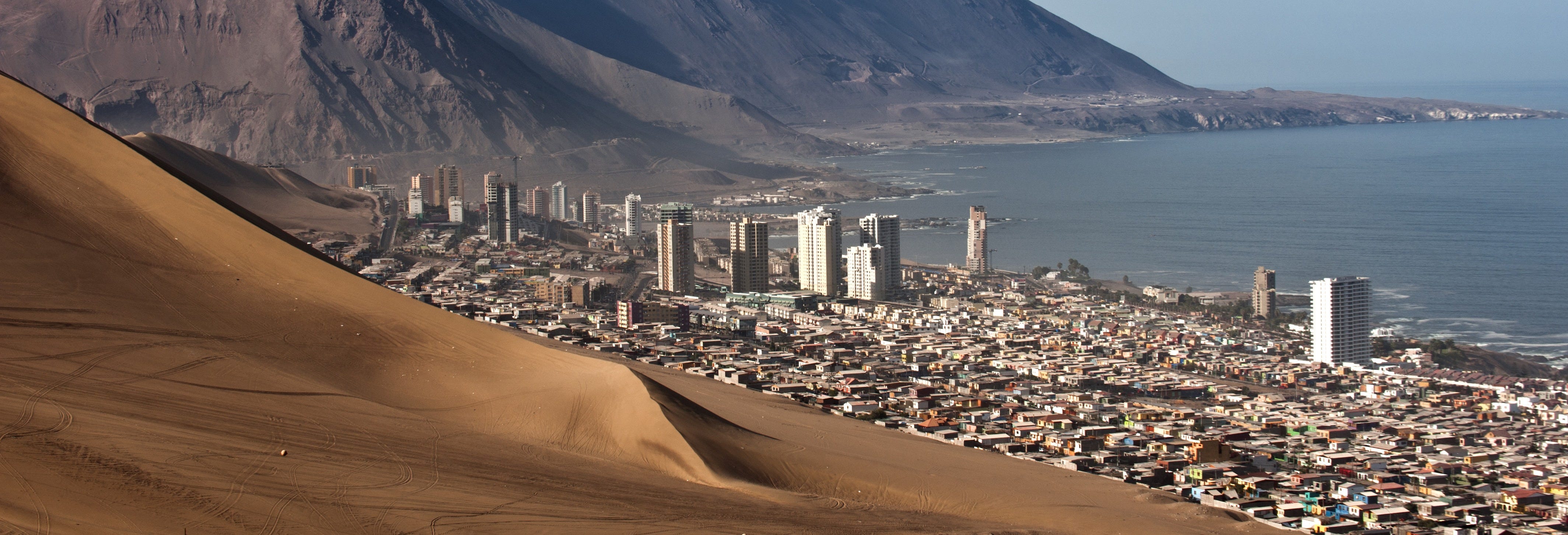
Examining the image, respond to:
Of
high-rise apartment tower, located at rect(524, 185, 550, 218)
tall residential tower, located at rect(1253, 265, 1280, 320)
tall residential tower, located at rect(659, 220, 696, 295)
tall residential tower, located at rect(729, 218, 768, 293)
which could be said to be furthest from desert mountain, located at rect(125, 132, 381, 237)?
tall residential tower, located at rect(1253, 265, 1280, 320)

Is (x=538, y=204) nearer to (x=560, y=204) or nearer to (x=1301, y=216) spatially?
(x=560, y=204)

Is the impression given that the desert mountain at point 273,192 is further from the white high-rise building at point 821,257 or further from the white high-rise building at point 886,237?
the white high-rise building at point 886,237

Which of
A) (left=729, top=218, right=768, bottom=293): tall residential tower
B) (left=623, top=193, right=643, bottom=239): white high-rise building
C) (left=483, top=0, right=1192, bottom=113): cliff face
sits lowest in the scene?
(left=729, top=218, right=768, bottom=293): tall residential tower

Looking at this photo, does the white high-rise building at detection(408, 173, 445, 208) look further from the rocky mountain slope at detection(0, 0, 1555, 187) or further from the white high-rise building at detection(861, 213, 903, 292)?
the white high-rise building at detection(861, 213, 903, 292)

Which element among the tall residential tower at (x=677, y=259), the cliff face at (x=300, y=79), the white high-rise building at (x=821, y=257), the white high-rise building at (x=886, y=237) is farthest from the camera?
the cliff face at (x=300, y=79)

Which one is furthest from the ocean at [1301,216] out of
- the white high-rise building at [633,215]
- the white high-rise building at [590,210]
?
the white high-rise building at [590,210]

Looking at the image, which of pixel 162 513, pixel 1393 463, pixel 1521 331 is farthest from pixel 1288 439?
pixel 1521 331
